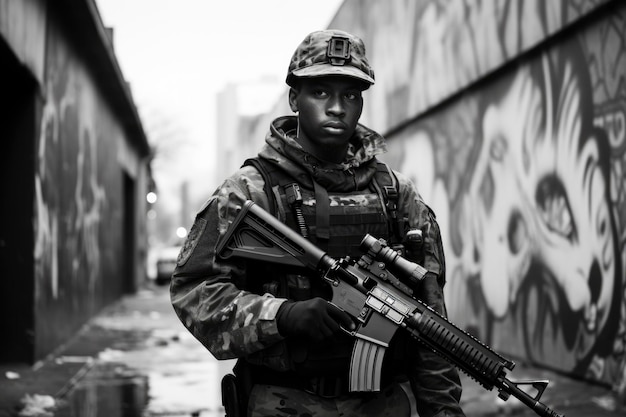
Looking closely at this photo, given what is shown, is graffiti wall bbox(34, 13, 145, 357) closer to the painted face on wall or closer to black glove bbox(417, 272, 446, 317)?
the painted face on wall

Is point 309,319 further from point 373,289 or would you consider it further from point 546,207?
point 546,207

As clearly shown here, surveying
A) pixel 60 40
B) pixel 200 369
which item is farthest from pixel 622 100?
pixel 60 40

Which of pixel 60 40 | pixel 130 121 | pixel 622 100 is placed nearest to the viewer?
pixel 622 100

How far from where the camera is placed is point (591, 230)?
6949mm

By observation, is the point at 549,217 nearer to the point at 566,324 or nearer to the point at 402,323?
the point at 566,324

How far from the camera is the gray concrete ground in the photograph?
20.9ft

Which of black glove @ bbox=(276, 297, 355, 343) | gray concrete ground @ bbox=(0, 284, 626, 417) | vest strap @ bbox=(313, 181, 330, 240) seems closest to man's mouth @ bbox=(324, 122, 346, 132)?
vest strap @ bbox=(313, 181, 330, 240)

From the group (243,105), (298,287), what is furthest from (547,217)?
(243,105)

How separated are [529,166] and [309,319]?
6.12 m

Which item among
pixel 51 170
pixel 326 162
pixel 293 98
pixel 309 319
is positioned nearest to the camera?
pixel 309 319

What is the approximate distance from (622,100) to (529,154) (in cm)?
191

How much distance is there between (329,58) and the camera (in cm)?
292

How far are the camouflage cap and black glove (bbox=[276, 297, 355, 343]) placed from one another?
0.78 meters

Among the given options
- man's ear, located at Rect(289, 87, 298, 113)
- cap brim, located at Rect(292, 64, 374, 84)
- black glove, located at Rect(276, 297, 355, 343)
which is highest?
cap brim, located at Rect(292, 64, 374, 84)
